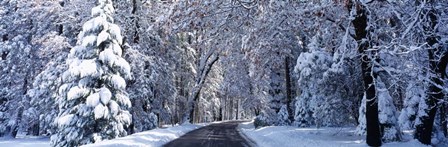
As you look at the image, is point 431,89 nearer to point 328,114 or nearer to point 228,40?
point 228,40

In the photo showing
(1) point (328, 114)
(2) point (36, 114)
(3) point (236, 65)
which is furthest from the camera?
(3) point (236, 65)

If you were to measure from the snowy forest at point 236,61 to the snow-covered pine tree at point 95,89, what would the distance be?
0.19 ft

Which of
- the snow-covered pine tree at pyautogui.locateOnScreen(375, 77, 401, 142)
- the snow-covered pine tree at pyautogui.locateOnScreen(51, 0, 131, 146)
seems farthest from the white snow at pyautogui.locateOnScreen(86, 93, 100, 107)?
the snow-covered pine tree at pyautogui.locateOnScreen(375, 77, 401, 142)

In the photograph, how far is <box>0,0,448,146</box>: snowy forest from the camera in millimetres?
10922

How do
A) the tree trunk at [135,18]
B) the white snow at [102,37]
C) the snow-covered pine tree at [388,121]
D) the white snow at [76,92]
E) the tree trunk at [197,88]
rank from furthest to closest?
1. the tree trunk at [197,88]
2. the tree trunk at [135,18]
3. the white snow at [102,37]
4. the white snow at [76,92]
5. the snow-covered pine tree at [388,121]

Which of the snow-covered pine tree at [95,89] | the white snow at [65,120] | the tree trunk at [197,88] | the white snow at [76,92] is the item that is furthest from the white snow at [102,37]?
the tree trunk at [197,88]

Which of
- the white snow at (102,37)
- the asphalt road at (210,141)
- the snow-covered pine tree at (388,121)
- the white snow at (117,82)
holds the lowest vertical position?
the asphalt road at (210,141)

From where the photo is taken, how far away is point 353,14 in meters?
11.3

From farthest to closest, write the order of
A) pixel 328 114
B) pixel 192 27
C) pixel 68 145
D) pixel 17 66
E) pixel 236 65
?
pixel 236 65 < pixel 17 66 < pixel 328 114 < pixel 68 145 < pixel 192 27

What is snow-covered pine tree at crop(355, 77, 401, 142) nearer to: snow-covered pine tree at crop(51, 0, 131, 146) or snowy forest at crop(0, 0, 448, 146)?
snowy forest at crop(0, 0, 448, 146)

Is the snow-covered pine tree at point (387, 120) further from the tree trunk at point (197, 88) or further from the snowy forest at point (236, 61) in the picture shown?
the tree trunk at point (197, 88)

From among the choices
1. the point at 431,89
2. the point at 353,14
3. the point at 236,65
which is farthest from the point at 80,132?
the point at 236,65

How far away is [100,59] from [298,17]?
12.4m

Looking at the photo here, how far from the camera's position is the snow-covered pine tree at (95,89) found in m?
19.6
